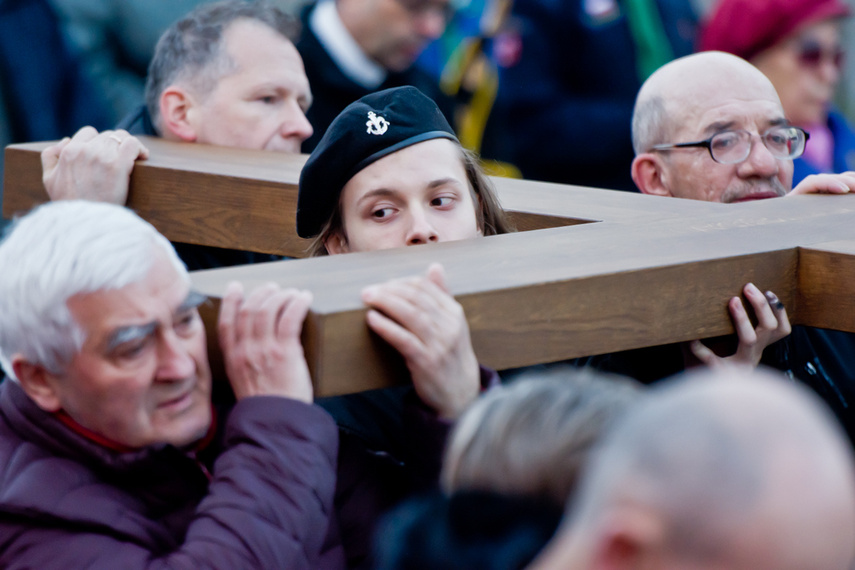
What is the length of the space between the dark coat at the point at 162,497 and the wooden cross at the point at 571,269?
11 centimetres

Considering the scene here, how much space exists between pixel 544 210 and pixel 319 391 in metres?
0.96

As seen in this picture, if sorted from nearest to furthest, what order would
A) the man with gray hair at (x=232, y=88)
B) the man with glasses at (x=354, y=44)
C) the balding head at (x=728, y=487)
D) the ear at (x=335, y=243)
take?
the balding head at (x=728, y=487) < the ear at (x=335, y=243) < the man with gray hair at (x=232, y=88) < the man with glasses at (x=354, y=44)

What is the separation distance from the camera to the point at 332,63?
12.8ft

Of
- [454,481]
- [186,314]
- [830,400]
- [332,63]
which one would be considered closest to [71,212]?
[186,314]

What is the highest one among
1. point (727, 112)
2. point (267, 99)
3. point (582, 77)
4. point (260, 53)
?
point (727, 112)

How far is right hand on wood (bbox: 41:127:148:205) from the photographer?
2.62m

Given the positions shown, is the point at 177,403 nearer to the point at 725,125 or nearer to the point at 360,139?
the point at 360,139

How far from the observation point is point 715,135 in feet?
9.45

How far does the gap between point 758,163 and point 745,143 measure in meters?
0.07

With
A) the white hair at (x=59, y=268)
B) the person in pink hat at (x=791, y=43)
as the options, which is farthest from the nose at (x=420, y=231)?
the person in pink hat at (x=791, y=43)

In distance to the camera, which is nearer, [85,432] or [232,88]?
[85,432]

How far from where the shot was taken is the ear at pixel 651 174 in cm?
300

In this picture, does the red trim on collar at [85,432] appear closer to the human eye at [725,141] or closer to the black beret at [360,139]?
the black beret at [360,139]

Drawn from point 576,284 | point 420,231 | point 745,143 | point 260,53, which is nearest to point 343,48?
point 260,53
